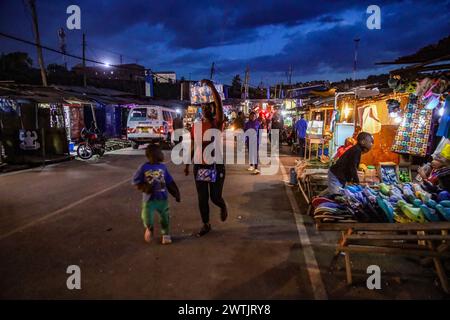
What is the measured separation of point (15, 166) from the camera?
38.4ft

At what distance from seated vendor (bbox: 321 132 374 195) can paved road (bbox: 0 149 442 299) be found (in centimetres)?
93

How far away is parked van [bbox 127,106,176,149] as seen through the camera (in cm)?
1820

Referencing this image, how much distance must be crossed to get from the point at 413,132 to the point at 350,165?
2.74 metres

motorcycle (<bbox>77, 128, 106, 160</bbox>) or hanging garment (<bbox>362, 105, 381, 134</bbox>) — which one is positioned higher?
hanging garment (<bbox>362, 105, 381, 134</bbox>)

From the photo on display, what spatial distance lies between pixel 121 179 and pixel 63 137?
656 cm

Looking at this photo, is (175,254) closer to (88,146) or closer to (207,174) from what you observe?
(207,174)

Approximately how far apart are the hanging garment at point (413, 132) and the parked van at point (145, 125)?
44.5 ft

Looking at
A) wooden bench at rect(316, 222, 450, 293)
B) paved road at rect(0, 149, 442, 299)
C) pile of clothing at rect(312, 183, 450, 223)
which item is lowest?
paved road at rect(0, 149, 442, 299)

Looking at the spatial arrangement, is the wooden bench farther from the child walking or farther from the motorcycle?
the motorcycle

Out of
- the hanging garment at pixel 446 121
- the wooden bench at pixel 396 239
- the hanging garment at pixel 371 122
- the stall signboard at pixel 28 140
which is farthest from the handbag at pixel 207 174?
the stall signboard at pixel 28 140

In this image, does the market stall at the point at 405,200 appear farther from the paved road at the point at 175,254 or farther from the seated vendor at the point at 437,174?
the paved road at the point at 175,254

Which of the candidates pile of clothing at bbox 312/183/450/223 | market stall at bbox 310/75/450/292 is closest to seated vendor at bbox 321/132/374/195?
market stall at bbox 310/75/450/292

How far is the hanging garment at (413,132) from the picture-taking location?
22.4ft
